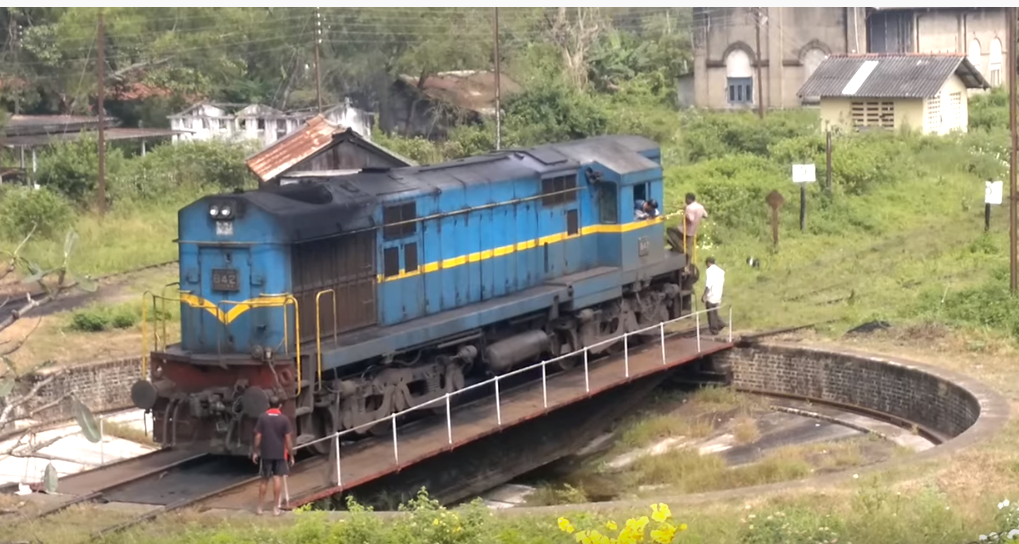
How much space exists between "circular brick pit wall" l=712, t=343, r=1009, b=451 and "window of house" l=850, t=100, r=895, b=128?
21.3 metres

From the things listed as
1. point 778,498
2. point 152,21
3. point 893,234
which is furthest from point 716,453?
point 152,21

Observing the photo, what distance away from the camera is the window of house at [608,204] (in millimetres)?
20625

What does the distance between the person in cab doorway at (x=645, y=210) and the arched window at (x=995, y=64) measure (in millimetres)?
34380

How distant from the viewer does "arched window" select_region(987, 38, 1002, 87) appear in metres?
51.9

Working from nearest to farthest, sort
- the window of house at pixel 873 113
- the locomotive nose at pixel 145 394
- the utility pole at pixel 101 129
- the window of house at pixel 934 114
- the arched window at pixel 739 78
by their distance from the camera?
the locomotive nose at pixel 145 394
the utility pole at pixel 101 129
the window of house at pixel 934 114
the window of house at pixel 873 113
the arched window at pixel 739 78

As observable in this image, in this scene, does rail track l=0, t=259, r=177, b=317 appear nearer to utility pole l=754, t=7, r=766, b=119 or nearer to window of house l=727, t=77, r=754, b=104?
utility pole l=754, t=7, r=766, b=119

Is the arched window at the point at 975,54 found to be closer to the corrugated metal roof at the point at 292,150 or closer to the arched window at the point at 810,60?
the arched window at the point at 810,60

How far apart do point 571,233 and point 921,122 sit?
76.1 ft

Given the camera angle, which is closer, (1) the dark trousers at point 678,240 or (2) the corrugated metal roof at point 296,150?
(1) the dark trousers at point 678,240

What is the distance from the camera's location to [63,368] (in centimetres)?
1961

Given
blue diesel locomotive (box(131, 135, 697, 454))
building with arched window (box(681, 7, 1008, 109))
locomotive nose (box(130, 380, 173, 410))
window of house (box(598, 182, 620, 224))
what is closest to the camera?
locomotive nose (box(130, 380, 173, 410))

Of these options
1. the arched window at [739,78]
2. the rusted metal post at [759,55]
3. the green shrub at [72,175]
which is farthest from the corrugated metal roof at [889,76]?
the green shrub at [72,175]

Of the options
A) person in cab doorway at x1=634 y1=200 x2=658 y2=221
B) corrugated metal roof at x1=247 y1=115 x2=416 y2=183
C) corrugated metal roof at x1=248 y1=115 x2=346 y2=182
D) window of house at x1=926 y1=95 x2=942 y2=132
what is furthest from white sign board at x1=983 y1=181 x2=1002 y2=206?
window of house at x1=926 y1=95 x2=942 y2=132

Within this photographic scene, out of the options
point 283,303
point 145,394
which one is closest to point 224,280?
point 283,303
